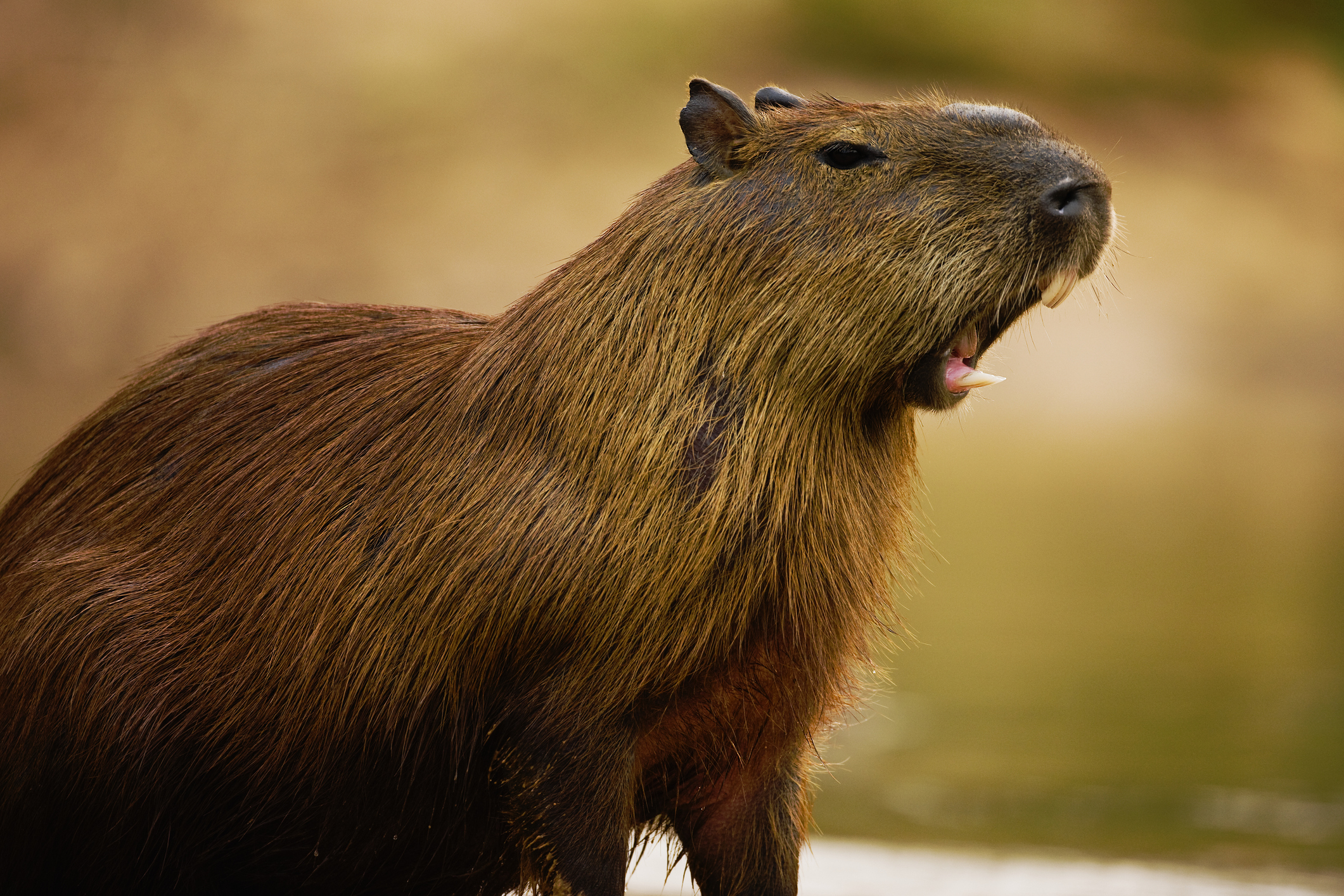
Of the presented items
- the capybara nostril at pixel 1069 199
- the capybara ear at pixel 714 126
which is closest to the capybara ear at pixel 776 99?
the capybara ear at pixel 714 126

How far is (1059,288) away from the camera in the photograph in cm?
273

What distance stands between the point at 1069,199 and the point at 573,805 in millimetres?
1368

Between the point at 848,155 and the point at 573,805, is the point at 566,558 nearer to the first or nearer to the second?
the point at 573,805

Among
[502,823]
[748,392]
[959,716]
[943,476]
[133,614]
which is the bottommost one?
[502,823]

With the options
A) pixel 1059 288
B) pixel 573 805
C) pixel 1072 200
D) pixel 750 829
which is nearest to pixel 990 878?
pixel 750 829

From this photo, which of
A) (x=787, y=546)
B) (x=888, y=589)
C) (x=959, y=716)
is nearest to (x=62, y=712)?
(x=787, y=546)

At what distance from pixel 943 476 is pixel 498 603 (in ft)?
61.1

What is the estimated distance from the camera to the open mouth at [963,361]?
2.73 metres

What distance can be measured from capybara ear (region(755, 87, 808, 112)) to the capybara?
0.01 metres

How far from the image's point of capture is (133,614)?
2922 mm

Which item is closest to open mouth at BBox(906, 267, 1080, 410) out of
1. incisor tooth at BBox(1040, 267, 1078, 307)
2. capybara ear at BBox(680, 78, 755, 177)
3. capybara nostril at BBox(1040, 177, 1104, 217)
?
incisor tooth at BBox(1040, 267, 1078, 307)

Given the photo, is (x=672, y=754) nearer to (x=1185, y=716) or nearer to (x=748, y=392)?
(x=748, y=392)

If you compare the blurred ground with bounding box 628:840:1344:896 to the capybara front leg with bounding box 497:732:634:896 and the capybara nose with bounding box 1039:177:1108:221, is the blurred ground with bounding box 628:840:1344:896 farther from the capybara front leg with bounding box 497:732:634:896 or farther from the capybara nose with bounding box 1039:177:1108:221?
the capybara nose with bounding box 1039:177:1108:221

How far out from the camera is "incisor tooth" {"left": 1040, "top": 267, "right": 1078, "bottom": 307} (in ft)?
8.91
